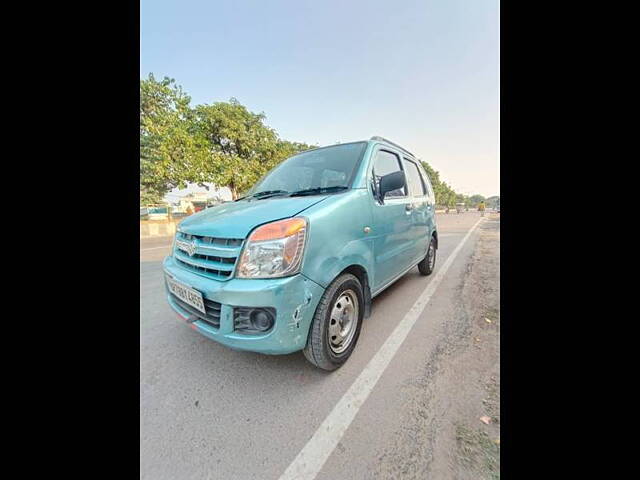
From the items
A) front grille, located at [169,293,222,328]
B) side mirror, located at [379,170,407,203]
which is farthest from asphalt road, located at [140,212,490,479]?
side mirror, located at [379,170,407,203]

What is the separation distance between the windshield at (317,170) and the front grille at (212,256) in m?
1.00

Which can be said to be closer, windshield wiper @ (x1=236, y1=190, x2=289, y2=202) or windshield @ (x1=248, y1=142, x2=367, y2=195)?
windshield @ (x1=248, y1=142, x2=367, y2=195)

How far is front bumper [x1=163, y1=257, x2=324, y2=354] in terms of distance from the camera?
1360 mm

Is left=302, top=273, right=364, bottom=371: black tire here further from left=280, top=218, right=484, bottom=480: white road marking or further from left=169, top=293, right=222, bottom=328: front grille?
left=169, top=293, right=222, bottom=328: front grille

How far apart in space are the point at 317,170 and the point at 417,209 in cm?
156

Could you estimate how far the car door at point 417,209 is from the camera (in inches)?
119

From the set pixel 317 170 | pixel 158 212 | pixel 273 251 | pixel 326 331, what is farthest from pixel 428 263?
pixel 158 212

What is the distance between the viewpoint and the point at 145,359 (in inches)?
80.5

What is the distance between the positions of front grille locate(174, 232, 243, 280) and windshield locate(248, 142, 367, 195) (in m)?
1.00

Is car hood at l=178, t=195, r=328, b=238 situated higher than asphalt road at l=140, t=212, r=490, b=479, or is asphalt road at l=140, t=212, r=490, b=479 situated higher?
car hood at l=178, t=195, r=328, b=238

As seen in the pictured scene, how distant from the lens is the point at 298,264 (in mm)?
1441
